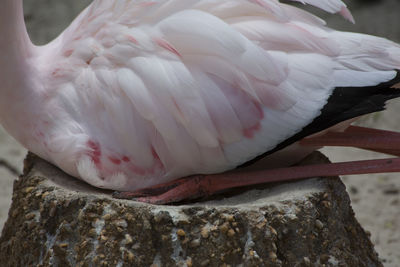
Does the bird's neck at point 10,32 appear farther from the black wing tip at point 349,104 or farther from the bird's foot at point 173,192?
the black wing tip at point 349,104

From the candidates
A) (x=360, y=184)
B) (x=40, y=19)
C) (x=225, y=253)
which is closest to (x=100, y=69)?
(x=225, y=253)

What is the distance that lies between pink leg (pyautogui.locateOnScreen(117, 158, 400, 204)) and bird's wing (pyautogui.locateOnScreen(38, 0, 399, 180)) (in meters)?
0.05

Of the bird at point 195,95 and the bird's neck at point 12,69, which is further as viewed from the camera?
the bird's neck at point 12,69

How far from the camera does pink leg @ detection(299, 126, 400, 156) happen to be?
2252 millimetres

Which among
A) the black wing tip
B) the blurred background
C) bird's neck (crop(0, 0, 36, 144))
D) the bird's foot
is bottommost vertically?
the blurred background

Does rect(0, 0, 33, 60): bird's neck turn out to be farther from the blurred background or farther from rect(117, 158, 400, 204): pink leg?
the blurred background

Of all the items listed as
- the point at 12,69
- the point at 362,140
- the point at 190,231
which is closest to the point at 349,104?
the point at 362,140

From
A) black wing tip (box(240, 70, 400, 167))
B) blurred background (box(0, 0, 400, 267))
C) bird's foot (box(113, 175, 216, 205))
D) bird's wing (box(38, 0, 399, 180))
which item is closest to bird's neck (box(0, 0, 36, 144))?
bird's wing (box(38, 0, 399, 180))

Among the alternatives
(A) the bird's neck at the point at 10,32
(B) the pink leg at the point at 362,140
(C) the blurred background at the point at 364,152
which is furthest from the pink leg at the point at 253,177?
(C) the blurred background at the point at 364,152

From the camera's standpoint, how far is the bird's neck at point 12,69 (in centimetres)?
235

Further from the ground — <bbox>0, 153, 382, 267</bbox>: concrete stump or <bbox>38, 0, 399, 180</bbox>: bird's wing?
<bbox>38, 0, 399, 180</bbox>: bird's wing

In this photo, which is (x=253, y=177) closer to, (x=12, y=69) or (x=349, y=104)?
(x=349, y=104)

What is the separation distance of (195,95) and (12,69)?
2.41 feet

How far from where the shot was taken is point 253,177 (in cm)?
217
